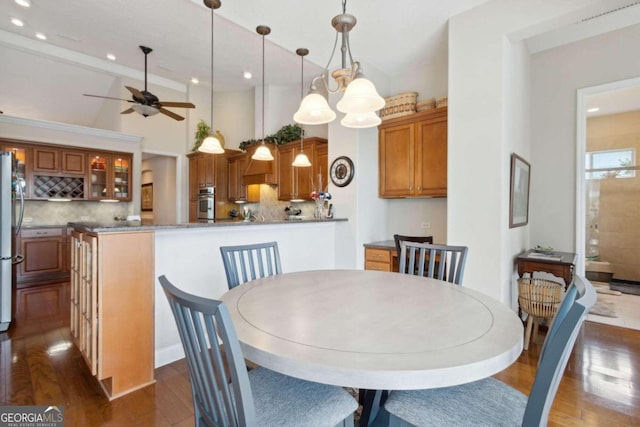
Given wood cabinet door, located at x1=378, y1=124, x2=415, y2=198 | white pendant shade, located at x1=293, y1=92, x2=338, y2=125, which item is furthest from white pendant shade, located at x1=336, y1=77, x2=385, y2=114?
wood cabinet door, located at x1=378, y1=124, x2=415, y2=198

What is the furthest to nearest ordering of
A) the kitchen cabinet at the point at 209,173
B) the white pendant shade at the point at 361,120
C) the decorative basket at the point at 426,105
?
1. the kitchen cabinet at the point at 209,173
2. the decorative basket at the point at 426,105
3. the white pendant shade at the point at 361,120

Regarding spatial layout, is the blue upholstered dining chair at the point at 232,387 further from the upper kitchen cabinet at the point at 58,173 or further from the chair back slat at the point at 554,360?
the upper kitchen cabinet at the point at 58,173

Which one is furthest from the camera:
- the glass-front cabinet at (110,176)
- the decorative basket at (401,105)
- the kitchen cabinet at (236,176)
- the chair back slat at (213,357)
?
the kitchen cabinet at (236,176)

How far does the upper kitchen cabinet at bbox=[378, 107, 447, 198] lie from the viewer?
3441 millimetres

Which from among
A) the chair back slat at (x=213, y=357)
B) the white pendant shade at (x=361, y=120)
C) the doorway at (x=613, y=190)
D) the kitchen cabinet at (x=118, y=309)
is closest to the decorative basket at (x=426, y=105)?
the white pendant shade at (x=361, y=120)

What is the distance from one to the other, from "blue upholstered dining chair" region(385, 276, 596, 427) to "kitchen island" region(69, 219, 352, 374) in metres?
1.88

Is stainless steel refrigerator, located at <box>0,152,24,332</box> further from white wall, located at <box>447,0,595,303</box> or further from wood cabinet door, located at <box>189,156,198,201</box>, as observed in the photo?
white wall, located at <box>447,0,595,303</box>

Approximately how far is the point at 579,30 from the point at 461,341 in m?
3.89

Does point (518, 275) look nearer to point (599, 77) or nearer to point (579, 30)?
point (599, 77)

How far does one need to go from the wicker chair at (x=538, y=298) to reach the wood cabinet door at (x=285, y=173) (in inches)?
128

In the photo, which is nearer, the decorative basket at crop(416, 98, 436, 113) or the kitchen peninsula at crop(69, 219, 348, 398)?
the kitchen peninsula at crop(69, 219, 348, 398)

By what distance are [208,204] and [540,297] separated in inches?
206

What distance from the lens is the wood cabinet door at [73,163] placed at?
5.15 meters

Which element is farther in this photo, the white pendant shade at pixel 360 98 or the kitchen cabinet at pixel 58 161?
the kitchen cabinet at pixel 58 161
